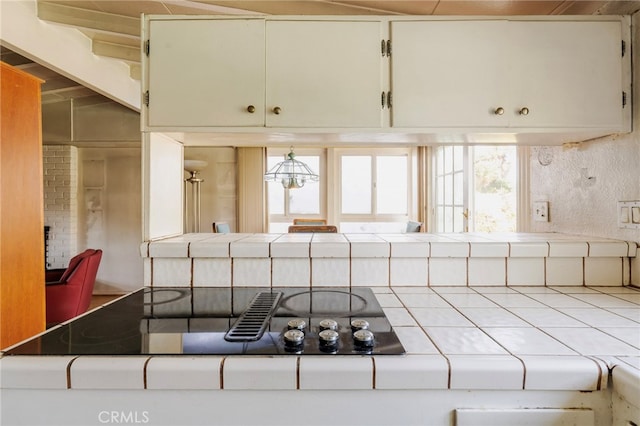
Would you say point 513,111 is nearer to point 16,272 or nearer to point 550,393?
point 550,393

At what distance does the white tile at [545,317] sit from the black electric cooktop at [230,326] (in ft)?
1.15

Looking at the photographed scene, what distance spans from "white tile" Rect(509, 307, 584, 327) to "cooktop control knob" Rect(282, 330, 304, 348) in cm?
54

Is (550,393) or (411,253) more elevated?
(411,253)

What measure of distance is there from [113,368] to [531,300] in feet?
3.41

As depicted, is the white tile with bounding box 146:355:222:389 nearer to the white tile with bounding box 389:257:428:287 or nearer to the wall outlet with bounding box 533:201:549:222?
the white tile with bounding box 389:257:428:287

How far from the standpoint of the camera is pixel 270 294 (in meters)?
0.97

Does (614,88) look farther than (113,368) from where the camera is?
Yes

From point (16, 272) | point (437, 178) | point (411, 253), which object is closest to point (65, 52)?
point (16, 272)

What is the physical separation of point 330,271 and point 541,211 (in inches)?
39.9

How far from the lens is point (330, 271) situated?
107cm

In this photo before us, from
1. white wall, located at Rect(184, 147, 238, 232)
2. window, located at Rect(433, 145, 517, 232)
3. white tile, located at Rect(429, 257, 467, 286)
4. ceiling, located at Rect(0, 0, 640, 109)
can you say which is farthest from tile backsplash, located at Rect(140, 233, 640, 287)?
white wall, located at Rect(184, 147, 238, 232)

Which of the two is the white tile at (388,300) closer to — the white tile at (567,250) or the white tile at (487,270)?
the white tile at (487,270)

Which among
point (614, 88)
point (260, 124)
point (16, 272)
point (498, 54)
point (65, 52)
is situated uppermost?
point (65, 52)

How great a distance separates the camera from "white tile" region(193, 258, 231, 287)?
3.48 feet
